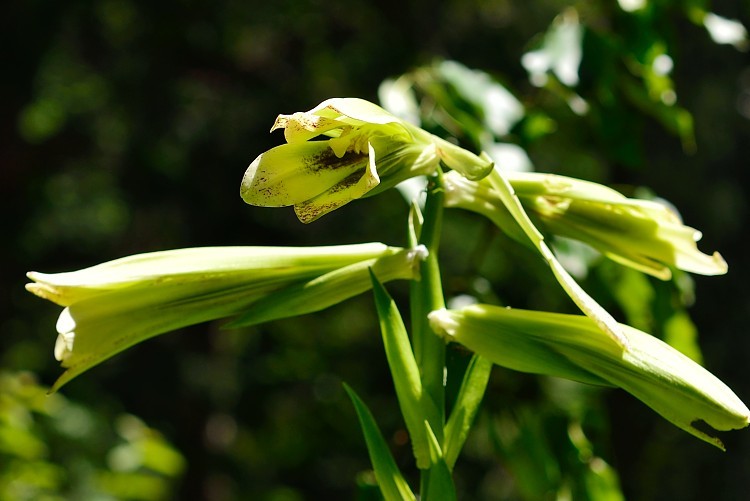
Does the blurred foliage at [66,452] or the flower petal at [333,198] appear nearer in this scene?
the flower petal at [333,198]

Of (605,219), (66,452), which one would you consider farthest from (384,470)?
(66,452)

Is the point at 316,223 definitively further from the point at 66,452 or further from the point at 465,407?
the point at 465,407

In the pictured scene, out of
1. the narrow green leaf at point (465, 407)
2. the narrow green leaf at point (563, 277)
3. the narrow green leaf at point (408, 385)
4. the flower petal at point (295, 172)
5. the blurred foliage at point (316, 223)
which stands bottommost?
the blurred foliage at point (316, 223)

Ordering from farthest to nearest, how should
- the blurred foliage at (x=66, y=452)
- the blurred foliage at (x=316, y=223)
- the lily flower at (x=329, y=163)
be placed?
the blurred foliage at (x=66, y=452)
the blurred foliage at (x=316, y=223)
the lily flower at (x=329, y=163)

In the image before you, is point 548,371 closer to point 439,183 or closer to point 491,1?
point 439,183

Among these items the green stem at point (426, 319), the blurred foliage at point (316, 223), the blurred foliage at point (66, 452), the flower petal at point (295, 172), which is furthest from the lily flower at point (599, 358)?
the blurred foliage at point (66, 452)

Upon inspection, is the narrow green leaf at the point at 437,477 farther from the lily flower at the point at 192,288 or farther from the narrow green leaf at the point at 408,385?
the lily flower at the point at 192,288
